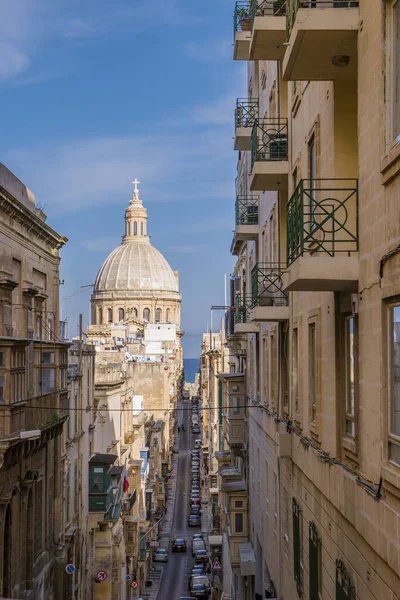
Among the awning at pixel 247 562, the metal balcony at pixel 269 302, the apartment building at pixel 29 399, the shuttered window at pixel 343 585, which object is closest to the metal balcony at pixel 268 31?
the metal balcony at pixel 269 302

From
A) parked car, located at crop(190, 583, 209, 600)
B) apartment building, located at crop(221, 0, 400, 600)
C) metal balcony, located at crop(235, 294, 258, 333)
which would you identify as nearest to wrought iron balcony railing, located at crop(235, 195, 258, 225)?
metal balcony, located at crop(235, 294, 258, 333)

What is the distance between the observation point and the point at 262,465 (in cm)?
2111

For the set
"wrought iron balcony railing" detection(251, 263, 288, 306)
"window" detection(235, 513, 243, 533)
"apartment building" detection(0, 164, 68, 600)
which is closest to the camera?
"wrought iron balcony railing" detection(251, 263, 288, 306)

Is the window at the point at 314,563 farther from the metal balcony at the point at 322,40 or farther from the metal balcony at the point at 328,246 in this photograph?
the metal balcony at the point at 322,40

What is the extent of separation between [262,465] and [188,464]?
274 ft

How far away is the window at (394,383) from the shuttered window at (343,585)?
2433mm

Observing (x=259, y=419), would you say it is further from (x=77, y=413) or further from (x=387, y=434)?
(x=387, y=434)

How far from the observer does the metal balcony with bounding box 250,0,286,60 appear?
491 inches

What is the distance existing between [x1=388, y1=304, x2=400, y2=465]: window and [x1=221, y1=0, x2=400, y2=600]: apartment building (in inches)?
0.7

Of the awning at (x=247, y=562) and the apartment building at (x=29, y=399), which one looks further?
the awning at (x=247, y=562)

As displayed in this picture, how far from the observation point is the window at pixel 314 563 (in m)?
11.0

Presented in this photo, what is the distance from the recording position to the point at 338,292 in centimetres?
973

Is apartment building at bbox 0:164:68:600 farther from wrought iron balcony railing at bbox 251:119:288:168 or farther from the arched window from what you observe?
wrought iron balcony railing at bbox 251:119:288:168

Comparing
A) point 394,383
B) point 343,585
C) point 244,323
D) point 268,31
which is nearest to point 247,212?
point 244,323
